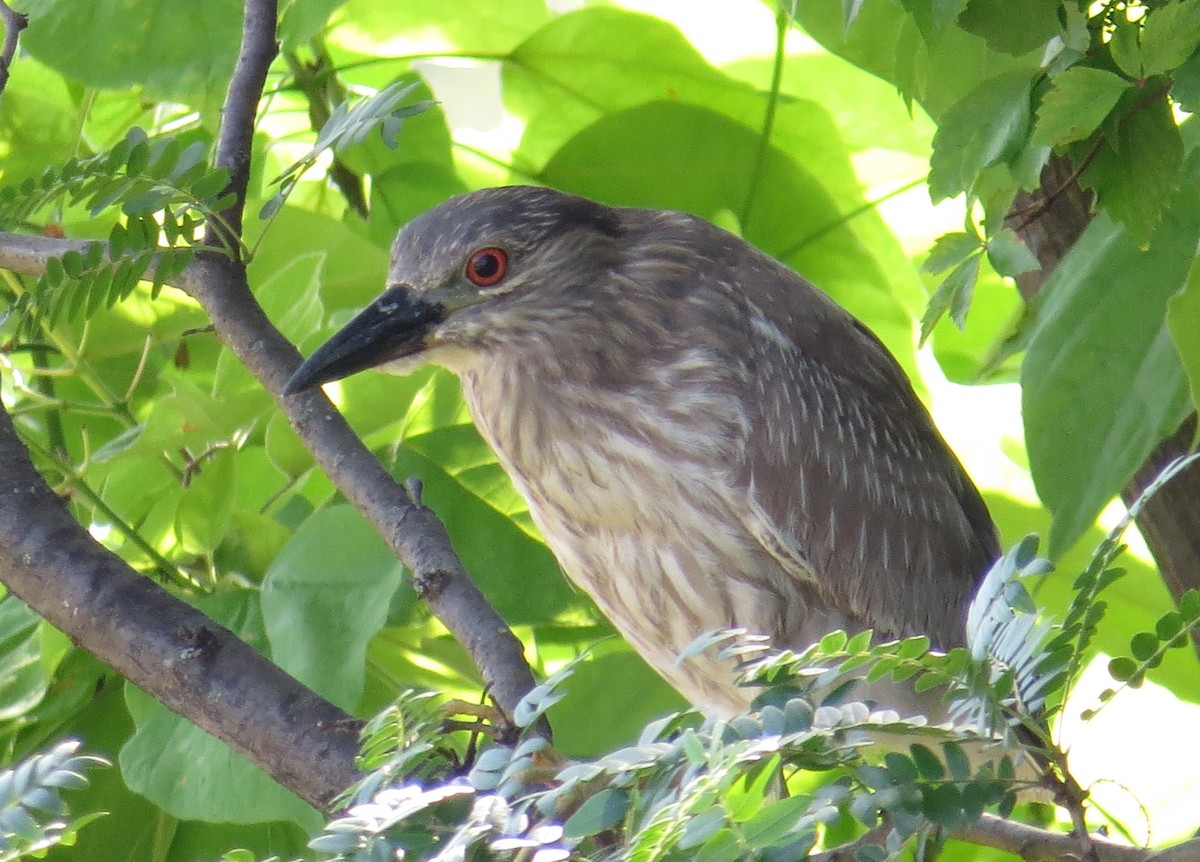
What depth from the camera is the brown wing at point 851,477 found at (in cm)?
174

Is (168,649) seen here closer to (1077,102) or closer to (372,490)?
(372,490)

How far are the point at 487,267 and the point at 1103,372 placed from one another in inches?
30.1

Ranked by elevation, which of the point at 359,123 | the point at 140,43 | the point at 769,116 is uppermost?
the point at 140,43

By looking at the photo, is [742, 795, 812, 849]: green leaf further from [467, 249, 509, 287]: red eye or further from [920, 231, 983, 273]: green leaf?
[467, 249, 509, 287]: red eye

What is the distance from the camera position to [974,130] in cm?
99

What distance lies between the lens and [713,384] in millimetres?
1719

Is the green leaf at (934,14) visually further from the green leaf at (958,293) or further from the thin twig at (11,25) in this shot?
the thin twig at (11,25)

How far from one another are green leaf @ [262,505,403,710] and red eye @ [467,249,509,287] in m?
0.41

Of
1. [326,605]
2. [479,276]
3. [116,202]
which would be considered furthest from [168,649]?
[479,276]

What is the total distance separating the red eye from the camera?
1.73m

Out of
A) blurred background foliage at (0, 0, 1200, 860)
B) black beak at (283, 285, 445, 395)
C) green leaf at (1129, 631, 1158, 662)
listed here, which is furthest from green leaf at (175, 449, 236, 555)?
green leaf at (1129, 631, 1158, 662)

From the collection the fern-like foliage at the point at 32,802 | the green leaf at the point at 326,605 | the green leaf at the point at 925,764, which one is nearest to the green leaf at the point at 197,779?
the green leaf at the point at 326,605

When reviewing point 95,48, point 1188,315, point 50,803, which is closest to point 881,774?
point 50,803

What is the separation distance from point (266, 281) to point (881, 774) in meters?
1.17
